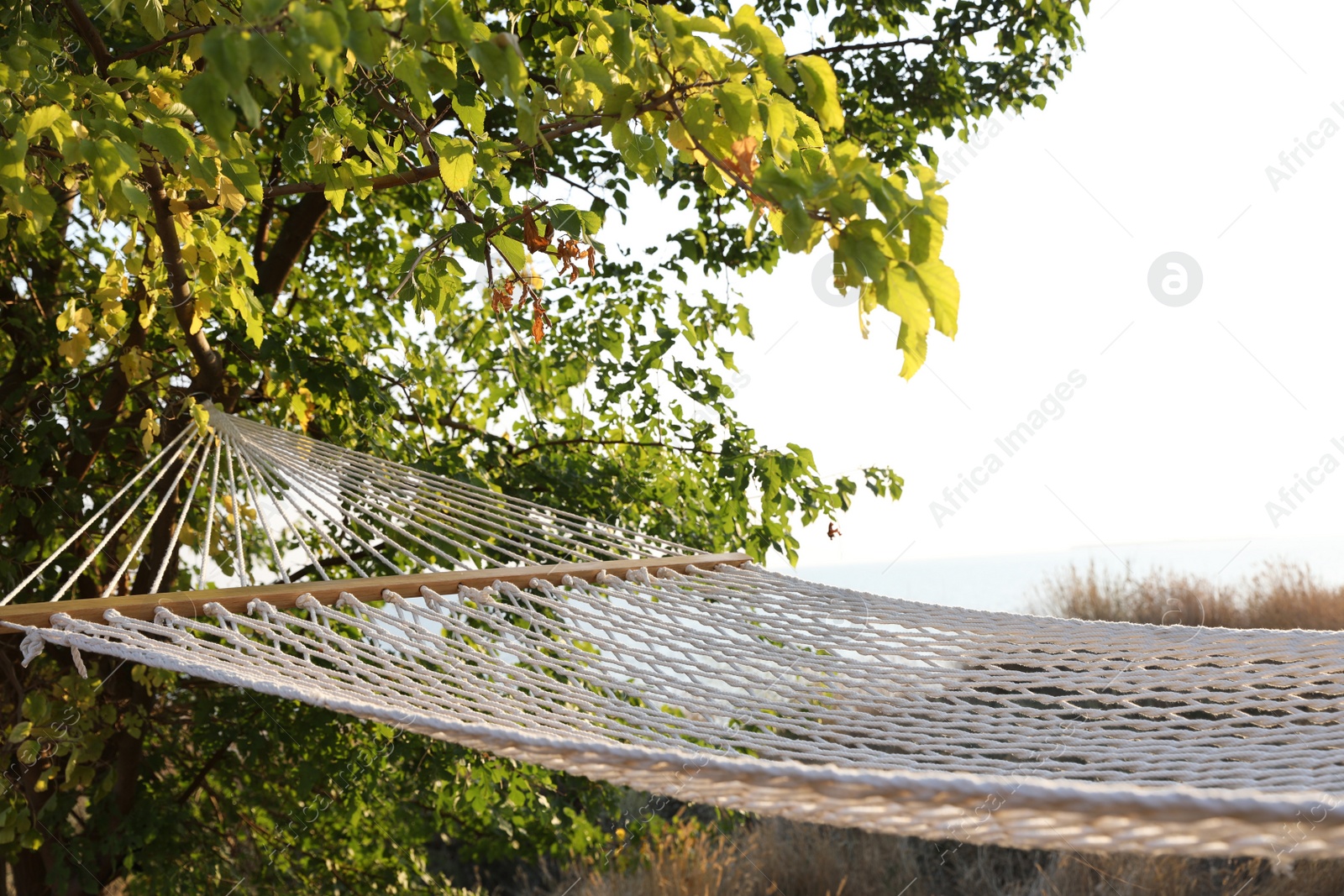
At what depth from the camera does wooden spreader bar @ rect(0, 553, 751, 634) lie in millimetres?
1270

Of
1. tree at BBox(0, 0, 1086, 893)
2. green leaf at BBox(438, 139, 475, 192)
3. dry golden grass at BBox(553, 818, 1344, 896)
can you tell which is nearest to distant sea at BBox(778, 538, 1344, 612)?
tree at BBox(0, 0, 1086, 893)

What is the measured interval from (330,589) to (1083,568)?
18.4 ft

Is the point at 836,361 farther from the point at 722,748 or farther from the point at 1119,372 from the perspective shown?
the point at 722,748

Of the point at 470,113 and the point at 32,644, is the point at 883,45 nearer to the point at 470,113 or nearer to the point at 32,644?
the point at 470,113

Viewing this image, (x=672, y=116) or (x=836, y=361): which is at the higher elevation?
(x=836, y=361)

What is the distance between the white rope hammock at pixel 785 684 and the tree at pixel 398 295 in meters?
0.40

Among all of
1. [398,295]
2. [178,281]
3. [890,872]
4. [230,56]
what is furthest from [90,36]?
[890,872]

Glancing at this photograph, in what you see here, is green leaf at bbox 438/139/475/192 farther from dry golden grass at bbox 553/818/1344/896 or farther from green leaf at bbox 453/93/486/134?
dry golden grass at bbox 553/818/1344/896

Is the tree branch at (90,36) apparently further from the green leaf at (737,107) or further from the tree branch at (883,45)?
the tree branch at (883,45)

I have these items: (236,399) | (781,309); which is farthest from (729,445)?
(236,399)

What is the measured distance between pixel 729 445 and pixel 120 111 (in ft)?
5.35

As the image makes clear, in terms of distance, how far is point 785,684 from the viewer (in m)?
1.30

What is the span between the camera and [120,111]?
1.12m

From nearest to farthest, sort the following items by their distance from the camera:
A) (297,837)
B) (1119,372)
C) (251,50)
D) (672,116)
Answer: (251,50)
(672,116)
(297,837)
(1119,372)
